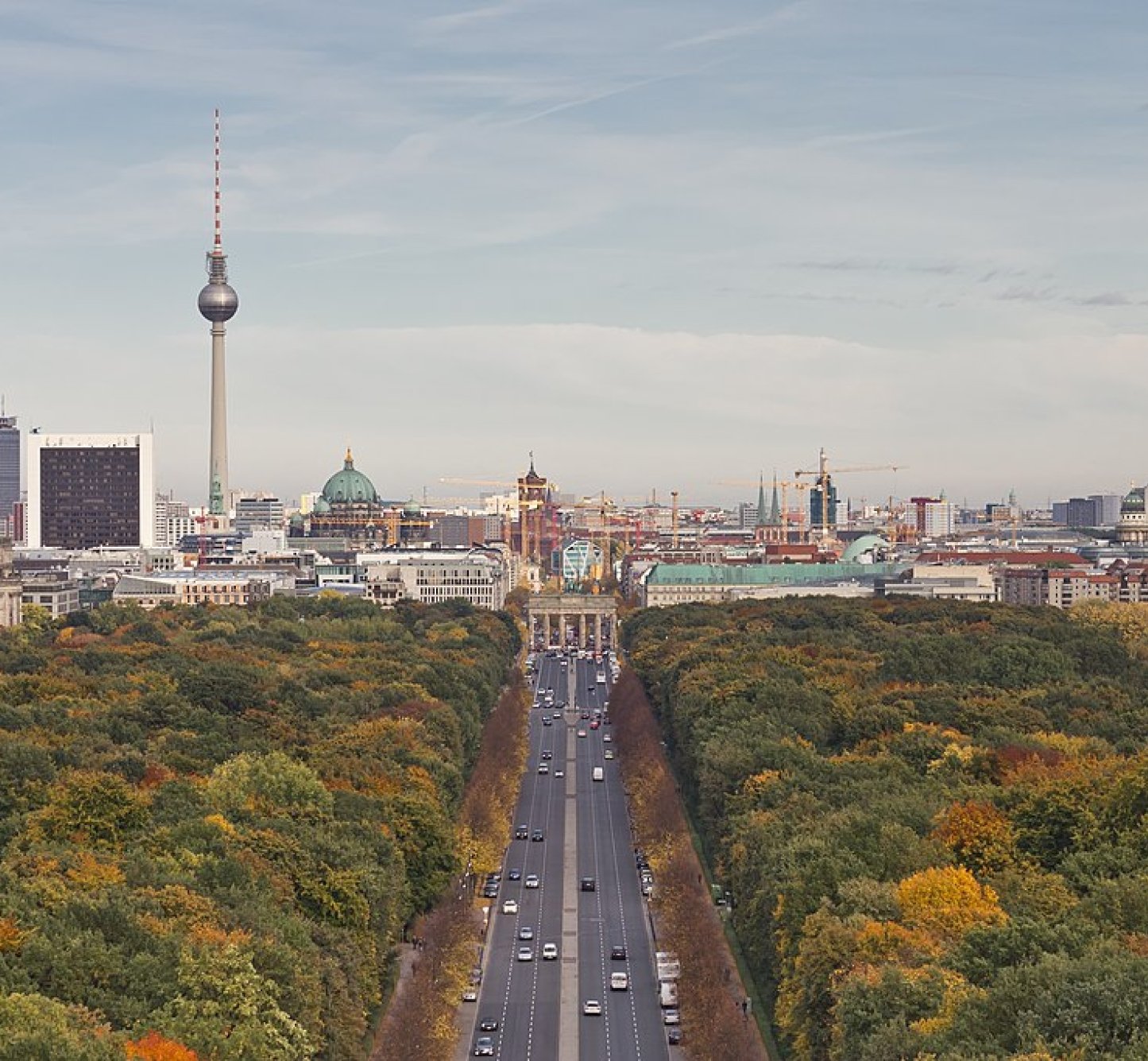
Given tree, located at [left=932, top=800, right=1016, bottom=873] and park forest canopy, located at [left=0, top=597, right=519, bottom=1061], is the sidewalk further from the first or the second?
tree, located at [left=932, top=800, right=1016, bottom=873]

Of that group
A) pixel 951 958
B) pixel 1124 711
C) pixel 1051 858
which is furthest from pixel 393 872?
pixel 1124 711

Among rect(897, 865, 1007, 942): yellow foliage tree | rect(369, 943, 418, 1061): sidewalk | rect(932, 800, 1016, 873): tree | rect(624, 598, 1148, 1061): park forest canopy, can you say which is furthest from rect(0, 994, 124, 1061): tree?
rect(932, 800, 1016, 873): tree

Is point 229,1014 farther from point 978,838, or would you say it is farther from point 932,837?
point 978,838

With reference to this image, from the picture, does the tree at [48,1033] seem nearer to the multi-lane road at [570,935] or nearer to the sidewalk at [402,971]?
the sidewalk at [402,971]

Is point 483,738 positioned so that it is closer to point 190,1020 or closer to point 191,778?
point 191,778

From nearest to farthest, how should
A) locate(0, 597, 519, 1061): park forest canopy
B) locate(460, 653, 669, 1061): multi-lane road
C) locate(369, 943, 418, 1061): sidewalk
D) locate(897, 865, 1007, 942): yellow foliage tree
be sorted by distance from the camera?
locate(0, 597, 519, 1061): park forest canopy < locate(897, 865, 1007, 942): yellow foliage tree < locate(460, 653, 669, 1061): multi-lane road < locate(369, 943, 418, 1061): sidewalk

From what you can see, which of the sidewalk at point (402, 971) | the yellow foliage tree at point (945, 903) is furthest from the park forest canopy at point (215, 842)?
the yellow foliage tree at point (945, 903)
